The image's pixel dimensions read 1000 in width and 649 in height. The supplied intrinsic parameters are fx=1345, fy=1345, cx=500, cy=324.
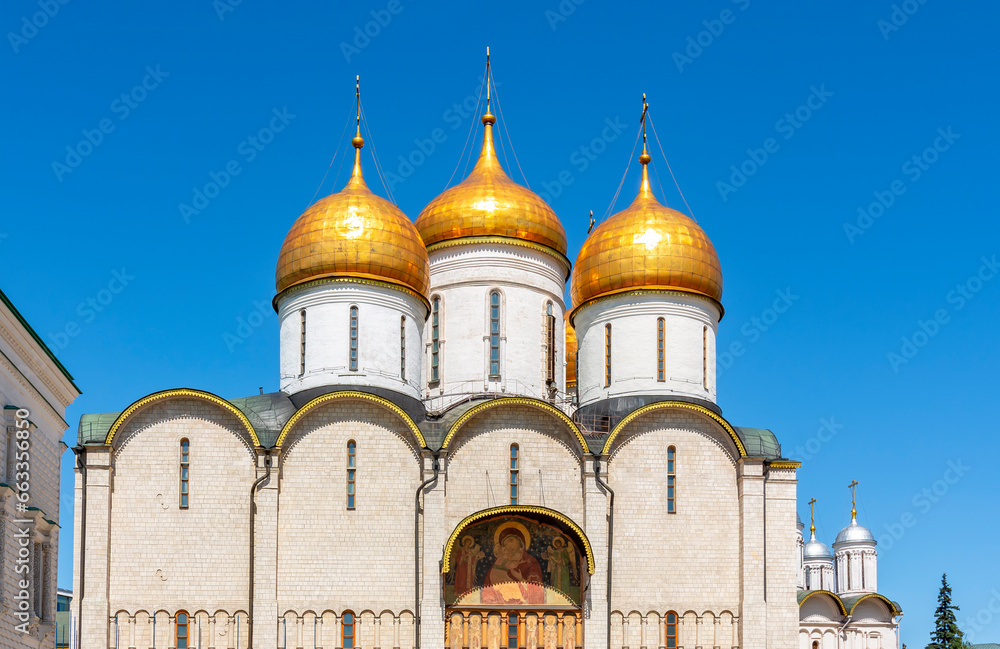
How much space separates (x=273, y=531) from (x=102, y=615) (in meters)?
2.64

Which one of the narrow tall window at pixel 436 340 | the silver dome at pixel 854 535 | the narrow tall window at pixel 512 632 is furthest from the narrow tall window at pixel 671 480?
the silver dome at pixel 854 535

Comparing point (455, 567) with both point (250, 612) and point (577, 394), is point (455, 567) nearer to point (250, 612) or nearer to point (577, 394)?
point (250, 612)

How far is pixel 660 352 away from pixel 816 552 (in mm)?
19821

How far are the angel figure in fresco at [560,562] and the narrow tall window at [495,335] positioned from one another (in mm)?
3715

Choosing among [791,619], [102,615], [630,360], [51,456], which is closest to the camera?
[51,456]

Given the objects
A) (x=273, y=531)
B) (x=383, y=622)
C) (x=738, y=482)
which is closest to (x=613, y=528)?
(x=738, y=482)

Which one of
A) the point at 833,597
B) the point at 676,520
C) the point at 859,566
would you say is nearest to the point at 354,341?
the point at 676,520

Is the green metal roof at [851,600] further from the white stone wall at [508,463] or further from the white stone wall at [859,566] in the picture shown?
the white stone wall at [508,463]

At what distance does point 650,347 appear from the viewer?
2223 cm

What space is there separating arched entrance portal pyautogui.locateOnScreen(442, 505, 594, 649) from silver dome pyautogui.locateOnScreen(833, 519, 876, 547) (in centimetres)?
1855

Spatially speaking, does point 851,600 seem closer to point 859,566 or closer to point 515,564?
point 859,566

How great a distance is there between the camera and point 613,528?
2044 cm

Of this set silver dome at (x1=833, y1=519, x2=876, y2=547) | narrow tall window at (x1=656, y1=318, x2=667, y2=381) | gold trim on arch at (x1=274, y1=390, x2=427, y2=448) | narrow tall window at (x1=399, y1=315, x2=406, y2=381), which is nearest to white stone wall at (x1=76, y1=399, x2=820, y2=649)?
gold trim on arch at (x1=274, y1=390, x2=427, y2=448)

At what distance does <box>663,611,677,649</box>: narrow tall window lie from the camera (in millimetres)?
20172
